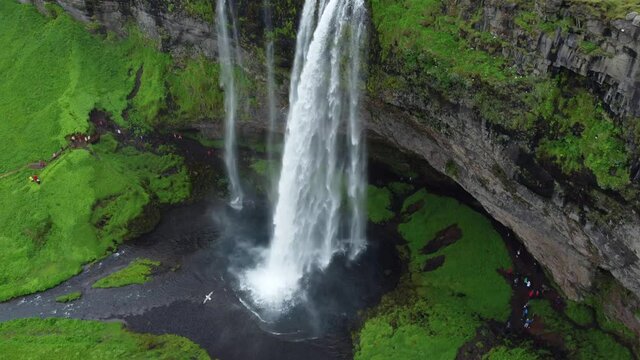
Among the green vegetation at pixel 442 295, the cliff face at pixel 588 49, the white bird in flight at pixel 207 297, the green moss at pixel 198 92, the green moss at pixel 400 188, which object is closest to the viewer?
the cliff face at pixel 588 49

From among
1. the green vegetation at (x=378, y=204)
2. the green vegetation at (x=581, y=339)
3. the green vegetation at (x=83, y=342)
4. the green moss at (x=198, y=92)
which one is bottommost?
the green vegetation at (x=83, y=342)

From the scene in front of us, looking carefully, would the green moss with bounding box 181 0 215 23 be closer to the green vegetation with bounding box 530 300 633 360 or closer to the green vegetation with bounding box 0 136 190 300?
the green vegetation with bounding box 0 136 190 300

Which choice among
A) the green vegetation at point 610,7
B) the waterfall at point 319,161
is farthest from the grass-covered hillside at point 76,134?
the green vegetation at point 610,7

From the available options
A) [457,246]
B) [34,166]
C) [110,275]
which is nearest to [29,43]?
[34,166]

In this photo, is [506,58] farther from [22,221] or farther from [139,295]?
[22,221]

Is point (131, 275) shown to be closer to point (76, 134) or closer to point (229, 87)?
point (76, 134)

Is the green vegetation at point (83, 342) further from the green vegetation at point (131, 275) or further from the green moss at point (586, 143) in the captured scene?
the green moss at point (586, 143)
